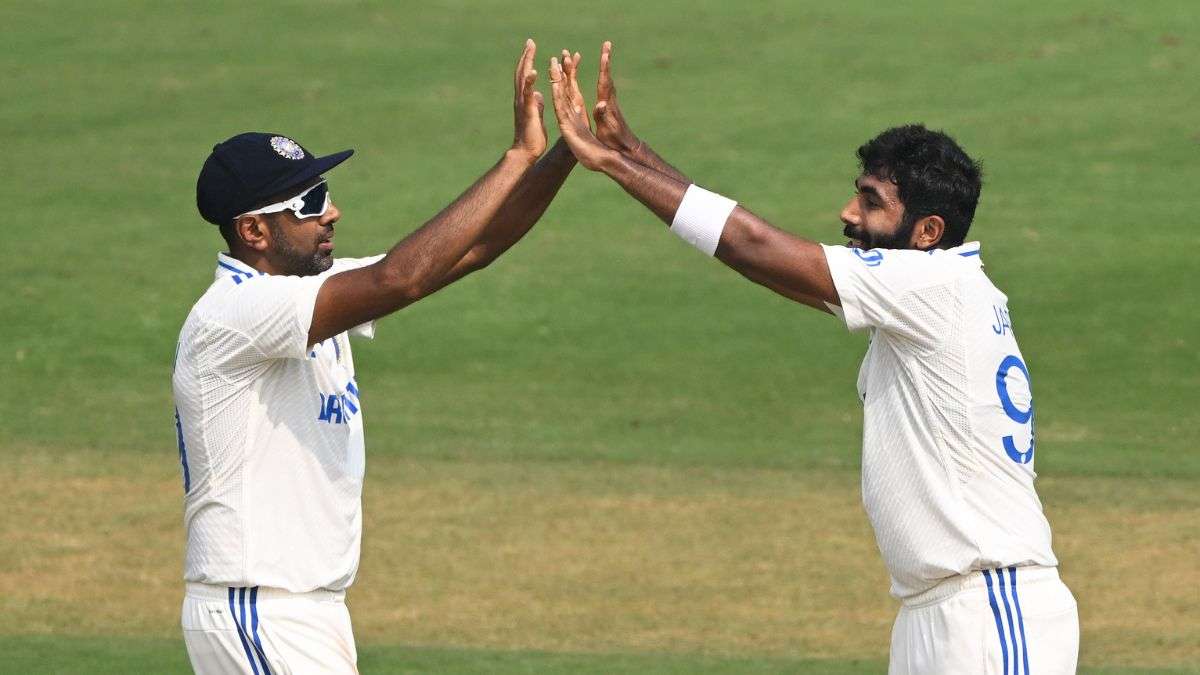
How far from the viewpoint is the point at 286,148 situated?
6090 millimetres

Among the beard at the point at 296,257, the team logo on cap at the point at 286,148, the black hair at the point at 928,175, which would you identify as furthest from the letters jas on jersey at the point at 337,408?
the black hair at the point at 928,175

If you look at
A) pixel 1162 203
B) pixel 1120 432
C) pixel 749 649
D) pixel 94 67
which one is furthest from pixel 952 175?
pixel 94 67

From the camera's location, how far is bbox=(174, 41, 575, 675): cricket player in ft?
18.8

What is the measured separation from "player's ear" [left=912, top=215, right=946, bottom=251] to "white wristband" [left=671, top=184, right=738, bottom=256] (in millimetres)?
638

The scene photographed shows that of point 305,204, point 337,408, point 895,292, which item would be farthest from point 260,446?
point 895,292

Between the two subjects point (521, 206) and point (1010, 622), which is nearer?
point (1010, 622)

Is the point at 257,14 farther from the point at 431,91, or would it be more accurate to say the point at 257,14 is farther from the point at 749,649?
the point at 749,649

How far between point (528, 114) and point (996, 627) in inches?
86.5

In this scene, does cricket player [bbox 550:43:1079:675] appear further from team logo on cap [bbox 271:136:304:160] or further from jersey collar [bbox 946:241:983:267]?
team logo on cap [bbox 271:136:304:160]

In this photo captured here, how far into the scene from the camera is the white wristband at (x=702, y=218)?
5.88m

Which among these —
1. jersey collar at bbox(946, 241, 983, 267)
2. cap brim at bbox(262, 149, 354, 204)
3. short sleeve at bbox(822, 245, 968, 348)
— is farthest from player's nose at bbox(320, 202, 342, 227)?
jersey collar at bbox(946, 241, 983, 267)

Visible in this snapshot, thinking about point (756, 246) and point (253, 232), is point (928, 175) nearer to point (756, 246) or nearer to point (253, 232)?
point (756, 246)

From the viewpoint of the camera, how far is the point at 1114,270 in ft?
62.7

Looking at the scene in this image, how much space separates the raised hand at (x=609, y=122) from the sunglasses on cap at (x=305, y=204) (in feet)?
3.16
